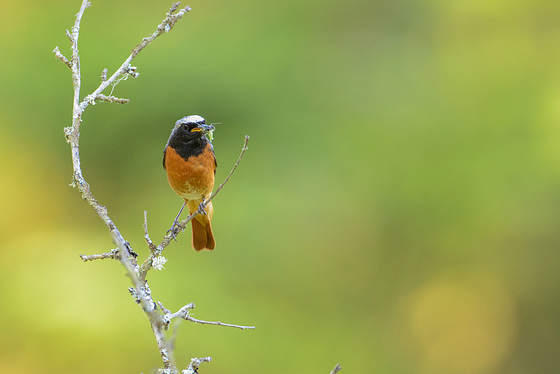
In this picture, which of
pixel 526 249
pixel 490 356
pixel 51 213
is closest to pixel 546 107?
pixel 526 249

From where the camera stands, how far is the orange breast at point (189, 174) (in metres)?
3.76

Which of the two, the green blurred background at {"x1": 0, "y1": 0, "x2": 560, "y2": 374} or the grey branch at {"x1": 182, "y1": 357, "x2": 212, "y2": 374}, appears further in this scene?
the green blurred background at {"x1": 0, "y1": 0, "x2": 560, "y2": 374}

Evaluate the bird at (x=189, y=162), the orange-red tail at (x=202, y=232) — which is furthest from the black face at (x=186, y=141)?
the orange-red tail at (x=202, y=232)

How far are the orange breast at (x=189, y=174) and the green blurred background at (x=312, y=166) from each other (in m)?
4.63

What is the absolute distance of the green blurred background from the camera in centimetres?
894

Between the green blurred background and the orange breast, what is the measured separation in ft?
15.2

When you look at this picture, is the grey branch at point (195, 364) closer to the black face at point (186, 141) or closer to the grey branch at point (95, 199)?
the grey branch at point (95, 199)

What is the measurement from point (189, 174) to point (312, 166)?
5.35m

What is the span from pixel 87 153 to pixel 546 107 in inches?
248

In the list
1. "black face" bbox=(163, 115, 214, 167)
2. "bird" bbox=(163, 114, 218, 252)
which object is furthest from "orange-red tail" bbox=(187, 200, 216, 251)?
"black face" bbox=(163, 115, 214, 167)

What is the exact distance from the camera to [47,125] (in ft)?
31.2

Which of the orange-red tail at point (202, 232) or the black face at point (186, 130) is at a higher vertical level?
the black face at point (186, 130)

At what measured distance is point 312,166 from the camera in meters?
9.02

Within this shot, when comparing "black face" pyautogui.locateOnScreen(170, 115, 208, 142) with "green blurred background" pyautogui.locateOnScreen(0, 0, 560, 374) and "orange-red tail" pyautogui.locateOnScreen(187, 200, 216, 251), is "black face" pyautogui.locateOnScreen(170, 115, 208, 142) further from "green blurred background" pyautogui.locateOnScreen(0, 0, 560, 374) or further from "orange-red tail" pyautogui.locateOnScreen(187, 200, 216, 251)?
"green blurred background" pyautogui.locateOnScreen(0, 0, 560, 374)
